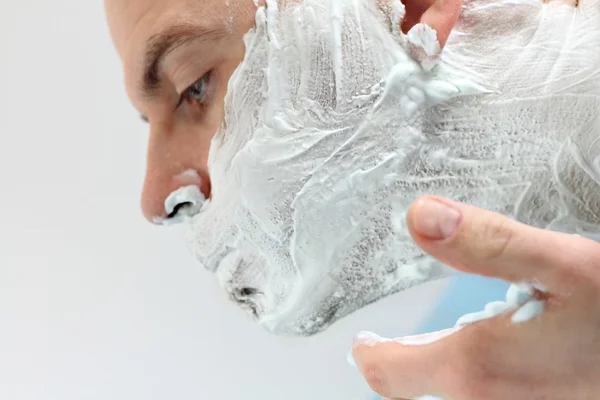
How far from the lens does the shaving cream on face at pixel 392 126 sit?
61 cm

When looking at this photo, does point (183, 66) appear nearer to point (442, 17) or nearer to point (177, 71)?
point (177, 71)

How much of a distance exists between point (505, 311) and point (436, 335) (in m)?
0.07

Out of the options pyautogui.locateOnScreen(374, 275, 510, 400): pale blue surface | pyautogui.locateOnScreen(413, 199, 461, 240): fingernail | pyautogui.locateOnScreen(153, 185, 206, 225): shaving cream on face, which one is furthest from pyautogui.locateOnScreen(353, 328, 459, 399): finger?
pyautogui.locateOnScreen(374, 275, 510, 400): pale blue surface

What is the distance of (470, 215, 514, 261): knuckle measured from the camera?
0.43 m

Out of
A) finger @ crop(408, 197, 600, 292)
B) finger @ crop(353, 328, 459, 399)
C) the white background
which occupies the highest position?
finger @ crop(408, 197, 600, 292)

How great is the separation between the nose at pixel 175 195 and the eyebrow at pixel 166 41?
12cm

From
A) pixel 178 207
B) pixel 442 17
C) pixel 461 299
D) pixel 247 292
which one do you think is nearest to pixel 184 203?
pixel 178 207

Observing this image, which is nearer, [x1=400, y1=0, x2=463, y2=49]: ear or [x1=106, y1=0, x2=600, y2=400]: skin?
[x1=106, y1=0, x2=600, y2=400]: skin

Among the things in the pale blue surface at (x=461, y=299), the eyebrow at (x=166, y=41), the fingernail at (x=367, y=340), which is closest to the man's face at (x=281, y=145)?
the eyebrow at (x=166, y=41)

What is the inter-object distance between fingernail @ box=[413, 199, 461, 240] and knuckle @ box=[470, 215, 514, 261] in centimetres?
2

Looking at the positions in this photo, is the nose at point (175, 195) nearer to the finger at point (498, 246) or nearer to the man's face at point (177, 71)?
the man's face at point (177, 71)

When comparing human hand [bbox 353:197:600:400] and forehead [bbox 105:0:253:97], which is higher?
forehead [bbox 105:0:253:97]

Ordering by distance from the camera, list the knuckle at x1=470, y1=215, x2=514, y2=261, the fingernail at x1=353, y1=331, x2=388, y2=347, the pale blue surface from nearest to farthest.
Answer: the knuckle at x1=470, y1=215, x2=514, y2=261
the fingernail at x1=353, y1=331, x2=388, y2=347
the pale blue surface

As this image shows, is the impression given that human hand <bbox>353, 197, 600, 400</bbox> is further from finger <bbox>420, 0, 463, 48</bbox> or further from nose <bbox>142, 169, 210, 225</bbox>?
nose <bbox>142, 169, 210, 225</bbox>
